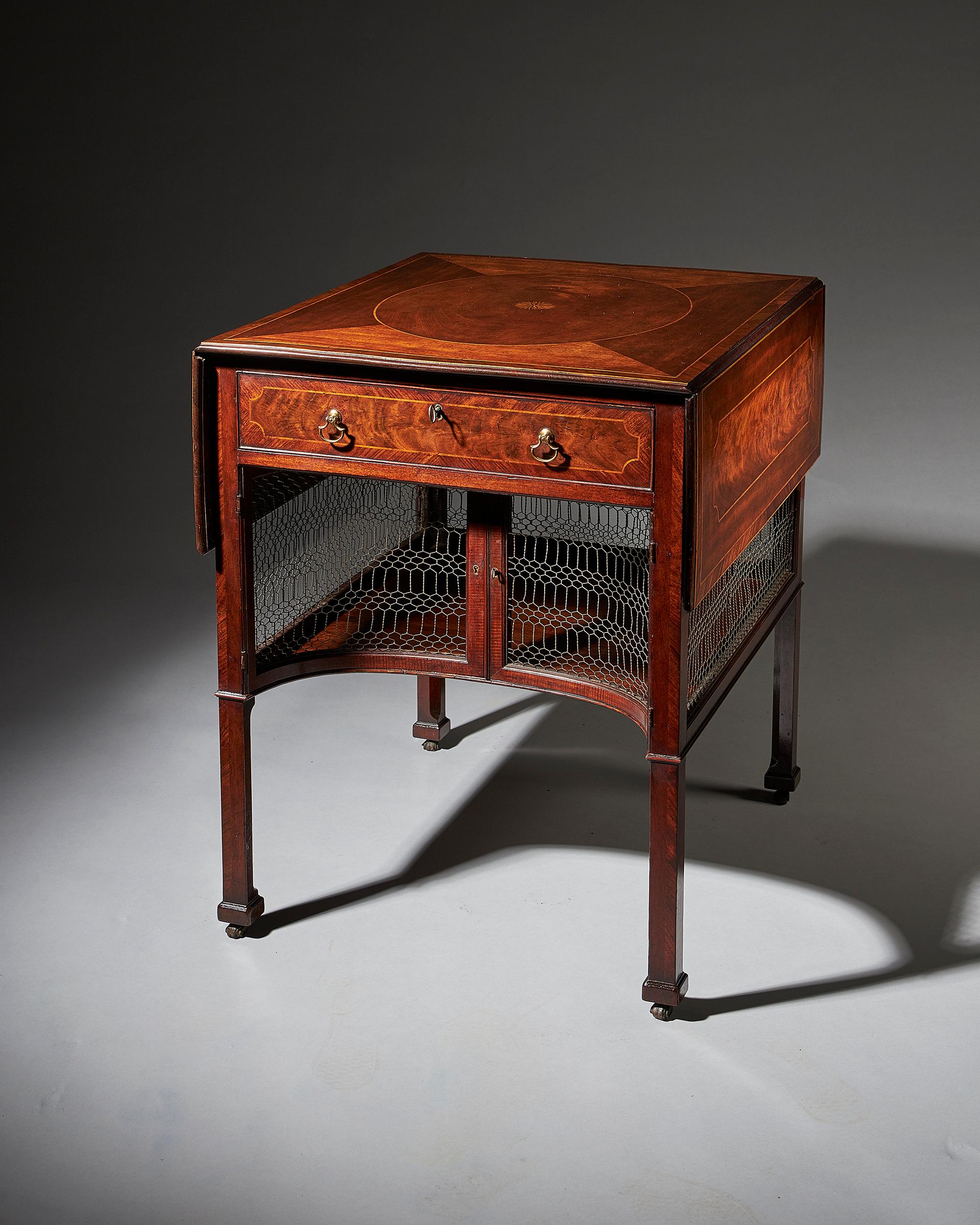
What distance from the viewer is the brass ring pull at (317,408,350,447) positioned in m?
2.59

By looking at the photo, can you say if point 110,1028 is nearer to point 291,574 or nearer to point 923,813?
Result: point 291,574

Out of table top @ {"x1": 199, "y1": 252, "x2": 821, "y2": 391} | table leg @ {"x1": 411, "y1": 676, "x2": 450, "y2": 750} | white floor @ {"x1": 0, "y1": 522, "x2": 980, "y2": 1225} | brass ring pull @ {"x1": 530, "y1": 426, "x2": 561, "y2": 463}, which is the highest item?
table top @ {"x1": 199, "y1": 252, "x2": 821, "y2": 391}

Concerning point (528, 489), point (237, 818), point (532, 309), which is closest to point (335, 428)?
point (528, 489)

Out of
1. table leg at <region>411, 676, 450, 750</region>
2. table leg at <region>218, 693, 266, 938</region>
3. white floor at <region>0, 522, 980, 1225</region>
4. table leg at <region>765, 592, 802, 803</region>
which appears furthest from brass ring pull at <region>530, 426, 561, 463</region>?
table leg at <region>411, 676, 450, 750</region>

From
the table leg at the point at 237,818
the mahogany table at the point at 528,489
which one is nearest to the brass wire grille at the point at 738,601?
the mahogany table at the point at 528,489

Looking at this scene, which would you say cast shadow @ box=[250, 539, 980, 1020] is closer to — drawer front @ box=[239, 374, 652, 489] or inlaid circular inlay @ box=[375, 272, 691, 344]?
drawer front @ box=[239, 374, 652, 489]

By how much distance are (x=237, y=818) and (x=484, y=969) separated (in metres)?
0.49

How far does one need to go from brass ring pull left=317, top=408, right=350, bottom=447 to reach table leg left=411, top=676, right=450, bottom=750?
1074mm

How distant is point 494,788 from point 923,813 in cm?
85

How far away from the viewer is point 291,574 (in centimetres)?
298

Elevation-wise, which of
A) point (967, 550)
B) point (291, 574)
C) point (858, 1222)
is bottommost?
point (858, 1222)

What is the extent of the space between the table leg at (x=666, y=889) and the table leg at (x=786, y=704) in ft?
2.43

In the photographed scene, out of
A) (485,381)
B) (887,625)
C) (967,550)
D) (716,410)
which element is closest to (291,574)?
(485,381)

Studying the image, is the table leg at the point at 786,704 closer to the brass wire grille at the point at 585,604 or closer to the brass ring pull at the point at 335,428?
the brass wire grille at the point at 585,604
